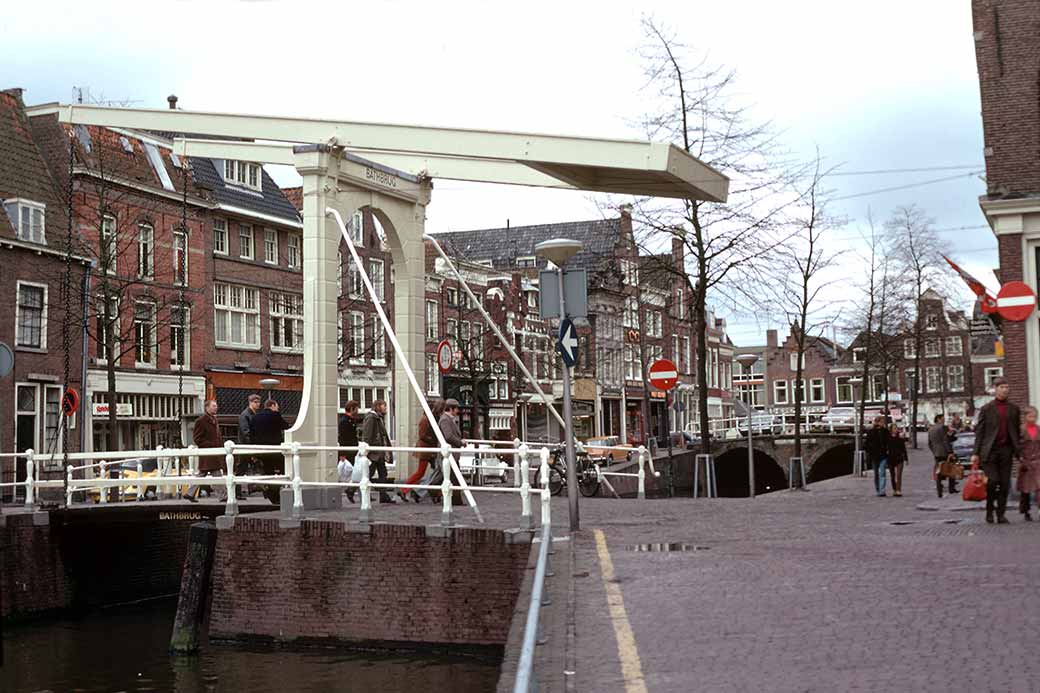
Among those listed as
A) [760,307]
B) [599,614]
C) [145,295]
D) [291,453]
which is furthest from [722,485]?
[599,614]

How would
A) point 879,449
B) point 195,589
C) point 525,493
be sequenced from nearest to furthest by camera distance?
1. point 525,493
2. point 195,589
3. point 879,449

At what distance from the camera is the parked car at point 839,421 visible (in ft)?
178

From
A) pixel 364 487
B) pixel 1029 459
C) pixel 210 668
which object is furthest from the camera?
pixel 1029 459

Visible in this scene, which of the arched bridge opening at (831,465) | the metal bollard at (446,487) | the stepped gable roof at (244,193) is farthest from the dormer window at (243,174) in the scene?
the metal bollard at (446,487)

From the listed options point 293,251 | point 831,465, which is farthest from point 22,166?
point 831,465

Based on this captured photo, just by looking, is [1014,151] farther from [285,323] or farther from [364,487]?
[285,323]

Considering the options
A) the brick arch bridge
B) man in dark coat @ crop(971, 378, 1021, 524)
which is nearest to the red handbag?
man in dark coat @ crop(971, 378, 1021, 524)

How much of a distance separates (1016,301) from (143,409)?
26423mm

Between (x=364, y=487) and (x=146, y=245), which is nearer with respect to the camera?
(x=364, y=487)

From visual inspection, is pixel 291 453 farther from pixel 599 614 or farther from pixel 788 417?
pixel 788 417

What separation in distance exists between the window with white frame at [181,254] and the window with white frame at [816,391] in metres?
68.8

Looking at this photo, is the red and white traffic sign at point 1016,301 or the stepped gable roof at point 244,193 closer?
the red and white traffic sign at point 1016,301

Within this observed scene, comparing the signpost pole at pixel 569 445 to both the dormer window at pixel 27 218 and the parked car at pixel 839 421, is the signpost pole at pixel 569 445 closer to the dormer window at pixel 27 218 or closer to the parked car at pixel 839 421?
the dormer window at pixel 27 218

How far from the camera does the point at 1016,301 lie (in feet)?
54.5
